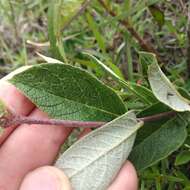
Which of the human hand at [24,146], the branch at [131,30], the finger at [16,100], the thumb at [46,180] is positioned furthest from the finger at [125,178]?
the branch at [131,30]

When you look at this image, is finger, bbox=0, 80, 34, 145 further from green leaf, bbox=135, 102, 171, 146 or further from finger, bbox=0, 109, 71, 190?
green leaf, bbox=135, 102, 171, 146

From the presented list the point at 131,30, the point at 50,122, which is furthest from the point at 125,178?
the point at 131,30

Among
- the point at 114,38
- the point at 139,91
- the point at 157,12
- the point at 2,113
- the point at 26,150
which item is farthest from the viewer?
the point at 114,38

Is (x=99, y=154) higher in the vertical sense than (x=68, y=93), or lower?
lower

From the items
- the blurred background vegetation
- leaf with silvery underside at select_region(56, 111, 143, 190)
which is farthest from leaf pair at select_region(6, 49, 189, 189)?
the blurred background vegetation

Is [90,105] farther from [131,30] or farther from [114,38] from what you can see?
[114,38]
